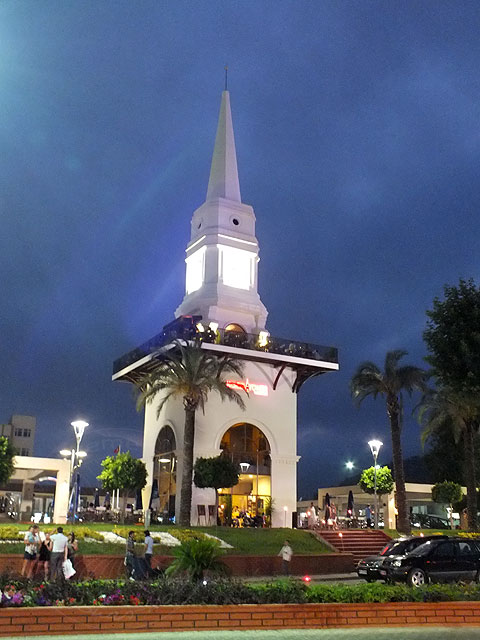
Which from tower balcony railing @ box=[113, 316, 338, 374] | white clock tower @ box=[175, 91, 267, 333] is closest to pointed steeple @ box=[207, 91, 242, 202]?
white clock tower @ box=[175, 91, 267, 333]

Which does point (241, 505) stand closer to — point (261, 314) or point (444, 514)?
point (261, 314)

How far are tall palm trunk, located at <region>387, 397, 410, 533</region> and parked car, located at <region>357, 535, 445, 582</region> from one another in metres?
14.0

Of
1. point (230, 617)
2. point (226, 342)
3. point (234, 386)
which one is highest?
point (226, 342)

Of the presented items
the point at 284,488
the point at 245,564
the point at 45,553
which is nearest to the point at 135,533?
the point at 245,564

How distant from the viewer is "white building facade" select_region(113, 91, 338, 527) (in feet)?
127

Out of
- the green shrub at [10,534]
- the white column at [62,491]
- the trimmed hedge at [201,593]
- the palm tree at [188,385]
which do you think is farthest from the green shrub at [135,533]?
the trimmed hedge at [201,593]

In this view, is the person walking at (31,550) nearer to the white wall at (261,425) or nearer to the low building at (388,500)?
the white wall at (261,425)

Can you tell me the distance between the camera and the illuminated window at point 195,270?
4497cm

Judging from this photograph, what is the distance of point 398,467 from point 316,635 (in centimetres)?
2759

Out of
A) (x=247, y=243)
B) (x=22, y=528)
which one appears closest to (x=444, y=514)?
(x=247, y=243)

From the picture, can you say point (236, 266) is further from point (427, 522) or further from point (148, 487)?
point (427, 522)

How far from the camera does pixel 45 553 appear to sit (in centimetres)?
1925

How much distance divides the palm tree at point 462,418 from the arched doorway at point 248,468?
9.29 meters

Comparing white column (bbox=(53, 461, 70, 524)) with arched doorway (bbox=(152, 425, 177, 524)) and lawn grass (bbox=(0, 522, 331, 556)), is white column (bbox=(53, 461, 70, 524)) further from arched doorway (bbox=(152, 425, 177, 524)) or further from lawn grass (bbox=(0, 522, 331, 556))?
lawn grass (bbox=(0, 522, 331, 556))
